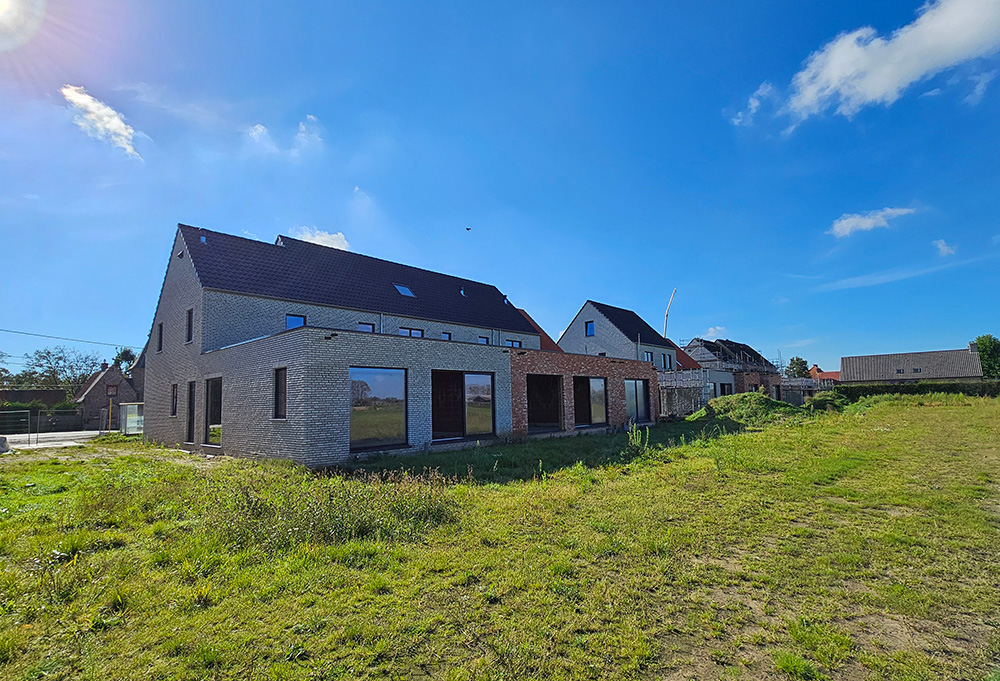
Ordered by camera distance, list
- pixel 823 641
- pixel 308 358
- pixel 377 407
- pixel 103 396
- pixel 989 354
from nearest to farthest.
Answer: pixel 823 641, pixel 308 358, pixel 377 407, pixel 103 396, pixel 989 354

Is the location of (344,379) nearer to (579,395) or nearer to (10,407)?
(579,395)

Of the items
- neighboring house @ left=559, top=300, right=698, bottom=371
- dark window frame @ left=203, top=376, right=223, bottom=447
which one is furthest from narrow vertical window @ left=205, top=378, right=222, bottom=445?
neighboring house @ left=559, top=300, right=698, bottom=371

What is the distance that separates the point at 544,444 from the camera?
513 inches

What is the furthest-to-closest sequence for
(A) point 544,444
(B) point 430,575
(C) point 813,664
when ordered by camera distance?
1. (A) point 544,444
2. (B) point 430,575
3. (C) point 813,664

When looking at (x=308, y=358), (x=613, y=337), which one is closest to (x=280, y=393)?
(x=308, y=358)

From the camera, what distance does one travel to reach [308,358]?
9.95m

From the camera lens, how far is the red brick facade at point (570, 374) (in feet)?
48.6

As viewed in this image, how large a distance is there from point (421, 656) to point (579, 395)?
1537 centimetres

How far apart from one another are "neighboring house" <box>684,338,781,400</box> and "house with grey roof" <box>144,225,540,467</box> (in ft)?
69.8

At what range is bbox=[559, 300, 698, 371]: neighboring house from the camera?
1199 inches

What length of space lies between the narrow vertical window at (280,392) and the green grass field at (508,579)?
3.03 m

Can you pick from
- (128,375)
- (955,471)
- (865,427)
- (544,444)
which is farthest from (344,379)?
(128,375)

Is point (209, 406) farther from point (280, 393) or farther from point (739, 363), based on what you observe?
point (739, 363)

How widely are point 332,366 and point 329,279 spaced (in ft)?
25.5
